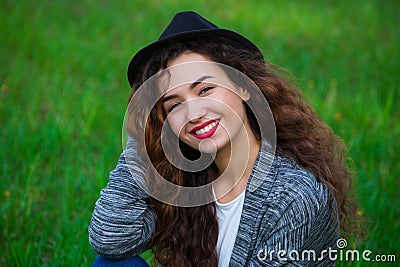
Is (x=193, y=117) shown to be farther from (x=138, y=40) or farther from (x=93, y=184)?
(x=138, y=40)

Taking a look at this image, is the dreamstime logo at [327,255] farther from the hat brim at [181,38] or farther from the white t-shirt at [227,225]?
the hat brim at [181,38]

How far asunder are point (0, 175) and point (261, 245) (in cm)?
160

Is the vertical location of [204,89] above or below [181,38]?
below

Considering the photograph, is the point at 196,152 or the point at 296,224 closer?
the point at 296,224

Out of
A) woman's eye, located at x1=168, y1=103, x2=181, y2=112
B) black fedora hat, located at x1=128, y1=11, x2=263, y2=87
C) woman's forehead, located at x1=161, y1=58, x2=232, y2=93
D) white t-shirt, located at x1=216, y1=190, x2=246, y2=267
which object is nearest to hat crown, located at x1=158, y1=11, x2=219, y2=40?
black fedora hat, located at x1=128, y1=11, x2=263, y2=87

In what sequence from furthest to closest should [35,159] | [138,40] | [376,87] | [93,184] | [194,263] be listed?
[138,40] → [376,87] → [35,159] → [93,184] → [194,263]

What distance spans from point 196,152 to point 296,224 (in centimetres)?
48

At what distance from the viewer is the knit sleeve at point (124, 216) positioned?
189 centimetres

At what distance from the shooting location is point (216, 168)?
6.80 ft

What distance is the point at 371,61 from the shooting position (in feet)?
14.3

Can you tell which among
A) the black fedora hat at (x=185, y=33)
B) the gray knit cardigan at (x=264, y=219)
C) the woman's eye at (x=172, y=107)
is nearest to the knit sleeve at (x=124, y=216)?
the gray knit cardigan at (x=264, y=219)

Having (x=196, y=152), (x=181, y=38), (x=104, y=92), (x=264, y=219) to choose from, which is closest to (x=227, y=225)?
(x=264, y=219)

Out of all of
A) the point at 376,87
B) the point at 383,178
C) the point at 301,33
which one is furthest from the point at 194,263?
the point at 301,33

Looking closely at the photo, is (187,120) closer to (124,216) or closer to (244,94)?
(244,94)
